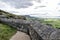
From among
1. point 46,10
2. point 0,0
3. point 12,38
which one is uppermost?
point 0,0

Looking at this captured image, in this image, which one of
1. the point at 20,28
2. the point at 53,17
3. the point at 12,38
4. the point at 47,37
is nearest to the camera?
the point at 47,37

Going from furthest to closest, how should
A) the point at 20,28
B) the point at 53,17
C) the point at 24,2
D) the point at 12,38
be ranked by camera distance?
the point at 24,2, the point at 53,17, the point at 20,28, the point at 12,38

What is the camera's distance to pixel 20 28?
636 cm

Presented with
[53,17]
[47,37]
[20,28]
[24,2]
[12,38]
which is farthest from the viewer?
[24,2]

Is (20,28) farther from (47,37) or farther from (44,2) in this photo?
(44,2)

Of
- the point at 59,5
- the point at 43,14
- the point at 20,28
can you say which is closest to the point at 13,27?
the point at 20,28

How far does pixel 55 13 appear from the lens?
9.88 metres

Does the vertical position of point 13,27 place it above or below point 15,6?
below

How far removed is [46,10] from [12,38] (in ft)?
17.3

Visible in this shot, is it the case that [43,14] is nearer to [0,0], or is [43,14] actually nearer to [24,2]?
[24,2]

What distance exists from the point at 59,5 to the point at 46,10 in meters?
0.88

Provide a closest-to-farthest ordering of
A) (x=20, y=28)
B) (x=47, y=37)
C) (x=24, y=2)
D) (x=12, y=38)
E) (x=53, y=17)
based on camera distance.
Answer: (x=47, y=37)
(x=12, y=38)
(x=20, y=28)
(x=53, y=17)
(x=24, y=2)

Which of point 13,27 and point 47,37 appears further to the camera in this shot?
point 13,27

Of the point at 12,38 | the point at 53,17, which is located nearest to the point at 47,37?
the point at 12,38
